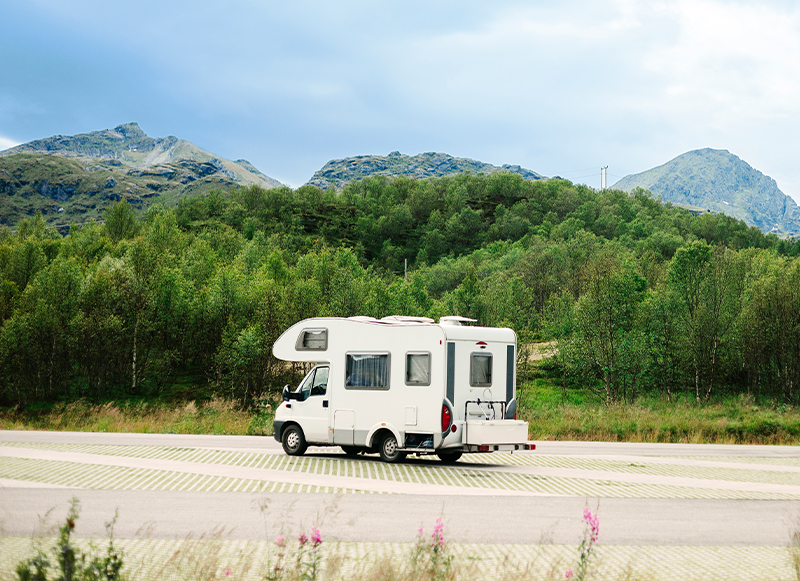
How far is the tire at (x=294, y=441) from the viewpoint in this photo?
16.5 metres

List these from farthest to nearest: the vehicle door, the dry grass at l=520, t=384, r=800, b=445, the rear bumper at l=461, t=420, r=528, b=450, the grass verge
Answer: the dry grass at l=520, t=384, r=800, b=445 → the grass verge → the vehicle door → the rear bumper at l=461, t=420, r=528, b=450

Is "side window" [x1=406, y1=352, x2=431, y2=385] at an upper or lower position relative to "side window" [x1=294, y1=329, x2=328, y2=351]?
lower

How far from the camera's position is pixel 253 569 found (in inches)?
266

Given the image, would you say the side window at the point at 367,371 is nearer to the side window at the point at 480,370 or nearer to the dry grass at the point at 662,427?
the side window at the point at 480,370

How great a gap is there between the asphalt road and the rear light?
→ 1.01m

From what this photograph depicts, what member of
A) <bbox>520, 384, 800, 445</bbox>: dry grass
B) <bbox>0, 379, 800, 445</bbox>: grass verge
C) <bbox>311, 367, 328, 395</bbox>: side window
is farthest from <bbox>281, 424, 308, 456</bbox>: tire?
<bbox>520, 384, 800, 445</bbox>: dry grass

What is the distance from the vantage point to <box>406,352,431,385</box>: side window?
15039 mm

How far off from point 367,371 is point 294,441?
2.78 m

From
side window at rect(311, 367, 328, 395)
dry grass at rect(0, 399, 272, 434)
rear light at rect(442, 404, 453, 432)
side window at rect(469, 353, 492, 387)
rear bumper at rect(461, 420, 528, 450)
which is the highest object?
side window at rect(469, 353, 492, 387)

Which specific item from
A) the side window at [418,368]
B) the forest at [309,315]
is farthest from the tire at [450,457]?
the forest at [309,315]

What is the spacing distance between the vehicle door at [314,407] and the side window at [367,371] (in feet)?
2.48

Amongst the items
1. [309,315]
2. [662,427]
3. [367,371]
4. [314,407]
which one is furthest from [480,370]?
[309,315]

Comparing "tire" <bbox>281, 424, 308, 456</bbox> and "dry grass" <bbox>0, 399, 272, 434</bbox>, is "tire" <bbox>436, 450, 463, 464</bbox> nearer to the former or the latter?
"tire" <bbox>281, 424, 308, 456</bbox>

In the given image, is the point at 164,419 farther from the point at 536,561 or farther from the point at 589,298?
the point at 589,298
